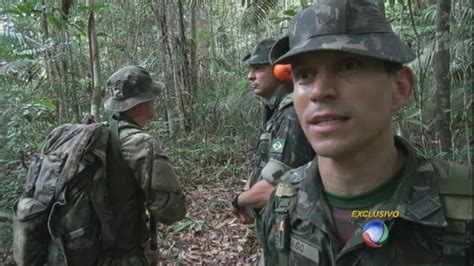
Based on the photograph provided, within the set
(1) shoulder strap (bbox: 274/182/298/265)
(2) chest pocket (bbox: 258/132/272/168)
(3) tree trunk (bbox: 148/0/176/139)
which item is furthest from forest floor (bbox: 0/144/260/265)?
(1) shoulder strap (bbox: 274/182/298/265)

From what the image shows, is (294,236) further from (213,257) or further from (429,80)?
(429,80)

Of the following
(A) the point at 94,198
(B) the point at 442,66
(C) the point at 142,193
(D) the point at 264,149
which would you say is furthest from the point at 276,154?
(B) the point at 442,66

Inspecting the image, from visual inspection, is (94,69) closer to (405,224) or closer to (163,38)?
(163,38)

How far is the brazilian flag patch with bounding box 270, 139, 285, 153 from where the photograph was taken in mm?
2764

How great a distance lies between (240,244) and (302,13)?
13.4 ft

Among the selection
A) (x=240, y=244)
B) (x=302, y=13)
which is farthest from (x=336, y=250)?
(x=240, y=244)

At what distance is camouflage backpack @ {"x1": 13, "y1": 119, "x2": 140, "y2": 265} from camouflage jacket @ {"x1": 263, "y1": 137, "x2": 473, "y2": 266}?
1482 millimetres

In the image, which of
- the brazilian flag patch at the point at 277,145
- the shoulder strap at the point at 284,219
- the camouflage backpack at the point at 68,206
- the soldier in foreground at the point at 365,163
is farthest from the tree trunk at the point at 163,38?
the soldier in foreground at the point at 365,163

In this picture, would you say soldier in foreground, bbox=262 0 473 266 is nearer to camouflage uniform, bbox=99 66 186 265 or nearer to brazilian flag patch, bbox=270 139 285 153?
brazilian flag patch, bbox=270 139 285 153

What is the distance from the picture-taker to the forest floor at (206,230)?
4844mm

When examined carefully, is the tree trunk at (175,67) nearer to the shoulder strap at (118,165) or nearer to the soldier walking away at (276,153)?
the soldier walking away at (276,153)

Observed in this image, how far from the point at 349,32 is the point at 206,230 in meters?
4.53

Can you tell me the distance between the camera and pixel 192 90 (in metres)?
8.92

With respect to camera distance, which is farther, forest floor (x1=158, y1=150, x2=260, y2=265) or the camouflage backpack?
forest floor (x1=158, y1=150, x2=260, y2=265)
